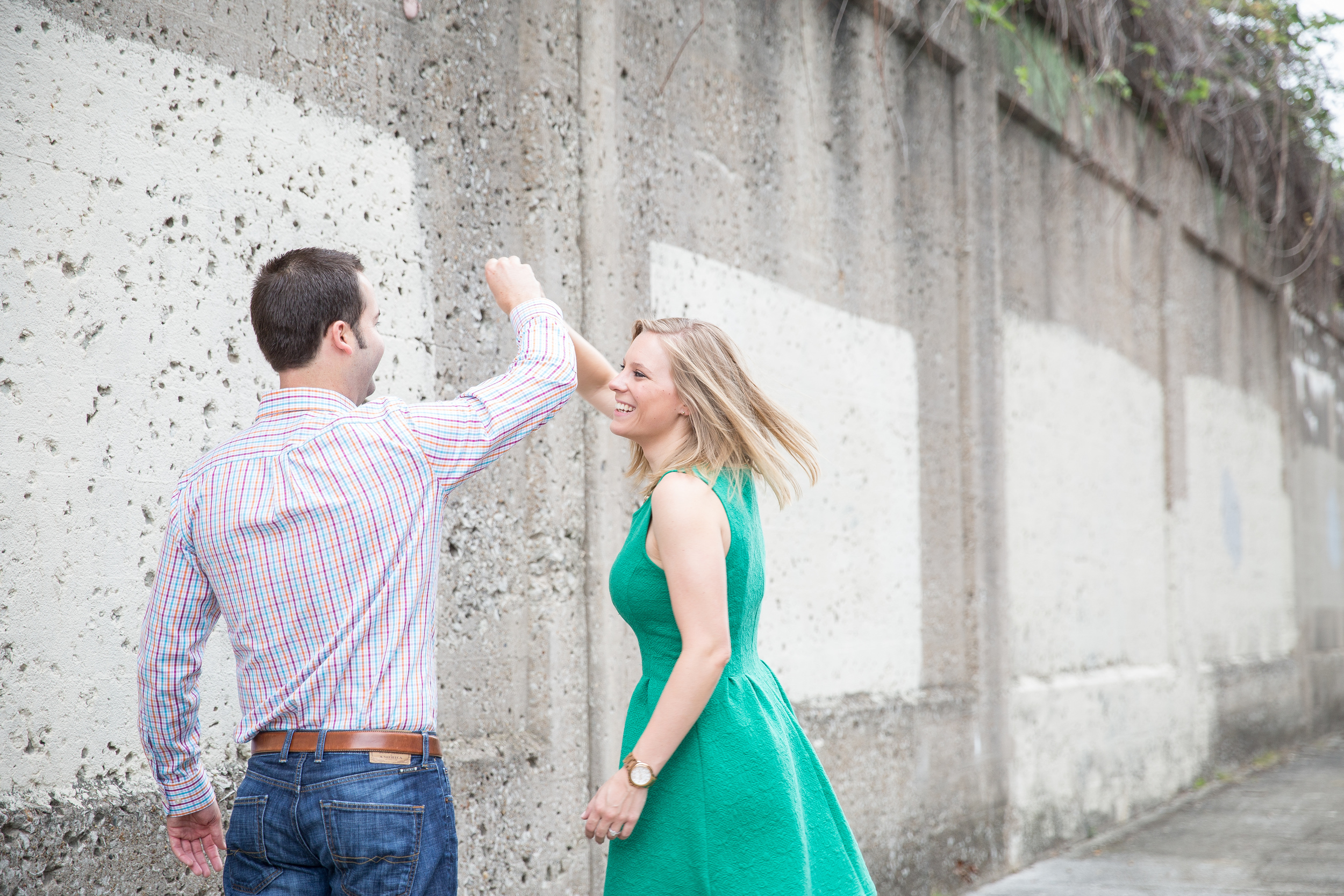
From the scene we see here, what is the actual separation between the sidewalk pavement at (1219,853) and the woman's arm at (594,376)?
3217 millimetres

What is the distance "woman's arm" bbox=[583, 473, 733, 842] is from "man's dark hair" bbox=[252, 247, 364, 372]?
2.22ft

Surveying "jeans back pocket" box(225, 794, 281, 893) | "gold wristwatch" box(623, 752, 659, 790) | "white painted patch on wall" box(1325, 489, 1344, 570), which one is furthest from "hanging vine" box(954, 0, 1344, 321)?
"jeans back pocket" box(225, 794, 281, 893)

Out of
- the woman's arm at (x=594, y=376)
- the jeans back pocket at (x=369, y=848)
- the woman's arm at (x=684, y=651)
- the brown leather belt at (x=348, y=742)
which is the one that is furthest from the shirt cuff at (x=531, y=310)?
the jeans back pocket at (x=369, y=848)

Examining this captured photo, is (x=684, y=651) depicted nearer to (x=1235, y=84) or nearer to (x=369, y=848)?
(x=369, y=848)

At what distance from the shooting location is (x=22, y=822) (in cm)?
225

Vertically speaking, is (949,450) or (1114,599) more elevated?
(949,450)

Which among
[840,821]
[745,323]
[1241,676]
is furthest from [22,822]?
[1241,676]

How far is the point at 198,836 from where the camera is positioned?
210 cm

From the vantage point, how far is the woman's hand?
2229 millimetres

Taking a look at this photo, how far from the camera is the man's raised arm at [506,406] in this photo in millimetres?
1961

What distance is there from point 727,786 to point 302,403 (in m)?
1.00

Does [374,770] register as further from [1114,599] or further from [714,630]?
[1114,599]

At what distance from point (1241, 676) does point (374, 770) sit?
27.0 feet

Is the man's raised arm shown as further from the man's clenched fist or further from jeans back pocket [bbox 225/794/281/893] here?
jeans back pocket [bbox 225/794/281/893]
